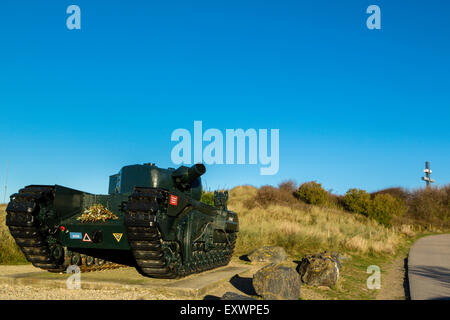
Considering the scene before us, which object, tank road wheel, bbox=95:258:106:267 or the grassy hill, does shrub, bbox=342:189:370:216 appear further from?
tank road wheel, bbox=95:258:106:267

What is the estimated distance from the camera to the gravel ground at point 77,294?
6.16 metres

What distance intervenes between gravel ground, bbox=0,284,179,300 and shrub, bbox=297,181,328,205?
28.0m

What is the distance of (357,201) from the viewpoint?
30703 millimetres

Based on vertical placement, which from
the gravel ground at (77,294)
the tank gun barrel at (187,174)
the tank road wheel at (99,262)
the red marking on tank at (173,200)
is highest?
the tank gun barrel at (187,174)

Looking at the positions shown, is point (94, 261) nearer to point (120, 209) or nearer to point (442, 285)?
point (120, 209)

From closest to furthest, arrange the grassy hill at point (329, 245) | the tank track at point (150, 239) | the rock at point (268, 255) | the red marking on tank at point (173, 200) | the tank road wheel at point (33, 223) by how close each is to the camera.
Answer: the tank track at point (150, 239) → the red marking on tank at point (173, 200) → the tank road wheel at point (33, 223) → the grassy hill at point (329, 245) → the rock at point (268, 255)

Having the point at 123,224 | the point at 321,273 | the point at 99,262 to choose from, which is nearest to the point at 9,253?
the point at 99,262

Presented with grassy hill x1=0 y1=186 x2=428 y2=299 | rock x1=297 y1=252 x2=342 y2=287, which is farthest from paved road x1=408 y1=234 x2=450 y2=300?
rock x1=297 y1=252 x2=342 y2=287

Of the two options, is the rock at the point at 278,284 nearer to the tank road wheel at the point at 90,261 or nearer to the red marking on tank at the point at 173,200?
the red marking on tank at the point at 173,200

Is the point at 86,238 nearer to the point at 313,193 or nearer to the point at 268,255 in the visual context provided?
the point at 268,255

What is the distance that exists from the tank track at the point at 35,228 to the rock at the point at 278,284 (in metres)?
4.51

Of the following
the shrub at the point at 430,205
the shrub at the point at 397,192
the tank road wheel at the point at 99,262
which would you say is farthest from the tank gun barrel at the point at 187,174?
the shrub at the point at 397,192

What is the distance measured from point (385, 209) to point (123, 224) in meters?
25.1
